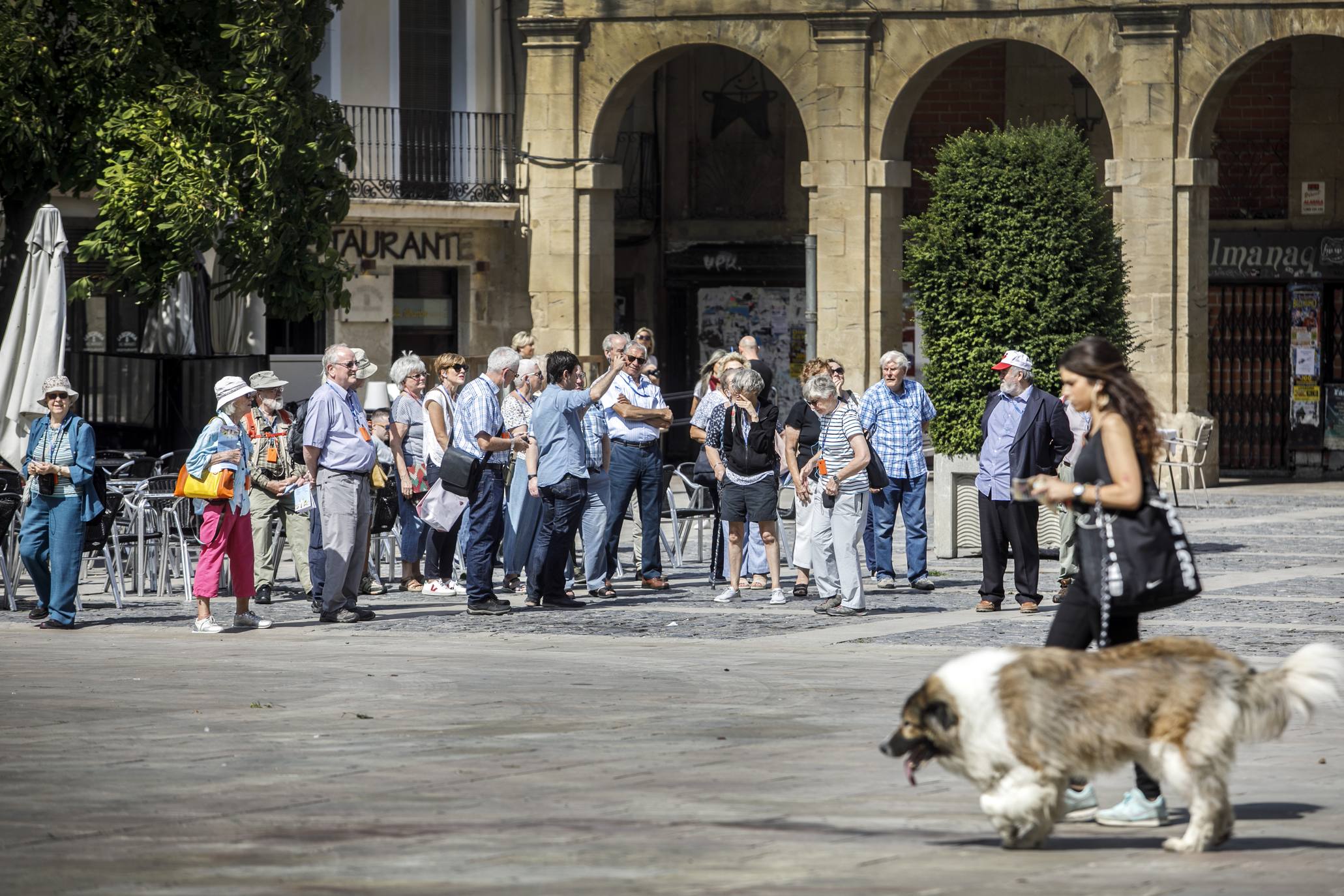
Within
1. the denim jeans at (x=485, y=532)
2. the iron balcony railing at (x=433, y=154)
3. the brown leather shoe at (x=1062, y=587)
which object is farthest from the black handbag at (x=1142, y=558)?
the iron balcony railing at (x=433, y=154)

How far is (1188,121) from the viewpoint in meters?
26.5

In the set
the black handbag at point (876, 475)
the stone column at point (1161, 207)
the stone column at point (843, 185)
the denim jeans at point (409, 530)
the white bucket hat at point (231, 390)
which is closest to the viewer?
the white bucket hat at point (231, 390)

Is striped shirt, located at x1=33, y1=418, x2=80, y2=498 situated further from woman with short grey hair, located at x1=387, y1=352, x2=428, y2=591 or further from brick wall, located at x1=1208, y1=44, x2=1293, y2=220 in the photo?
brick wall, located at x1=1208, y1=44, x2=1293, y2=220

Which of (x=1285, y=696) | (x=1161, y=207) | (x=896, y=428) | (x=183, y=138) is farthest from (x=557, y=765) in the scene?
(x=1161, y=207)

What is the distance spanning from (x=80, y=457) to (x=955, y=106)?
63.7ft

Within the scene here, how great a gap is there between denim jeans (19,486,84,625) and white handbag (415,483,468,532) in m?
2.25

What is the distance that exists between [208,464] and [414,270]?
54.2ft

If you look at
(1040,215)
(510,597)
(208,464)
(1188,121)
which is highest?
(1188,121)

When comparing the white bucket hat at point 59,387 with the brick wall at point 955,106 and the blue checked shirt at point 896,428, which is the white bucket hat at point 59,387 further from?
the brick wall at point 955,106

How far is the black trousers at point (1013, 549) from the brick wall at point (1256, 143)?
1653 centimetres

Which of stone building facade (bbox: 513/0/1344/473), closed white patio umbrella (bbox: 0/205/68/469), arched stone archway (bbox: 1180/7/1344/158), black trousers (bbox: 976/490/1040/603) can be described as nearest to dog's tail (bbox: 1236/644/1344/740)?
black trousers (bbox: 976/490/1040/603)

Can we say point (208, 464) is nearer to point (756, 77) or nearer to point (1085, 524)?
point (1085, 524)

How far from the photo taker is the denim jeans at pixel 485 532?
14.5 meters

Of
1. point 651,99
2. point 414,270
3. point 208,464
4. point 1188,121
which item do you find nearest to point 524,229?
point 414,270
